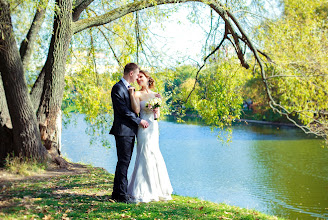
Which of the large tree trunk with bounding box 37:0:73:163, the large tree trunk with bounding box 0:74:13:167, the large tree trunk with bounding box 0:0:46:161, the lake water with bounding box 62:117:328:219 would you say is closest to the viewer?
the large tree trunk with bounding box 0:0:46:161

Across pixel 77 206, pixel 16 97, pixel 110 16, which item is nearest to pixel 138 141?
pixel 77 206

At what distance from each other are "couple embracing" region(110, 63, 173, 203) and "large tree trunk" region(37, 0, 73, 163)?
4339 millimetres

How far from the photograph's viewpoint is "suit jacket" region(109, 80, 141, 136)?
5.43 metres

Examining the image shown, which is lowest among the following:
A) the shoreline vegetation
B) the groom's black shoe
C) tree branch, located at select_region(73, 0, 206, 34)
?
the shoreline vegetation

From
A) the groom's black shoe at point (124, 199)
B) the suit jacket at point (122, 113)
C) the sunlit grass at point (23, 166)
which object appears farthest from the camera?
the sunlit grass at point (23, 166)

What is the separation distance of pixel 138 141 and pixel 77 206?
1.38m

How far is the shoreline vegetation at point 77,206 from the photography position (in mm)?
5004

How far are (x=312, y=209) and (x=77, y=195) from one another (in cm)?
1097

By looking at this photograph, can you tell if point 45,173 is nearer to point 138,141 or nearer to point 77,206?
point 77,206

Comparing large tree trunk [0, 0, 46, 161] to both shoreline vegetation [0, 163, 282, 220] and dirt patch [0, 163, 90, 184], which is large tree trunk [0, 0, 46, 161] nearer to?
dirt patch [0, 163, 90, 184]

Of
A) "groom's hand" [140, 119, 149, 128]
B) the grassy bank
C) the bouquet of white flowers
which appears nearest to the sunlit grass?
the grassy bank

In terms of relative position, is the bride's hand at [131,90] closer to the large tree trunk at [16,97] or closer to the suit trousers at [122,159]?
the suit trousers at [122,159]

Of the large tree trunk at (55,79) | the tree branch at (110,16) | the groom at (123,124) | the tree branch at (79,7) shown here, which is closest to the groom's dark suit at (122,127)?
the groom at (123,124)

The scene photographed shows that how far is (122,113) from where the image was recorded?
5.44m
